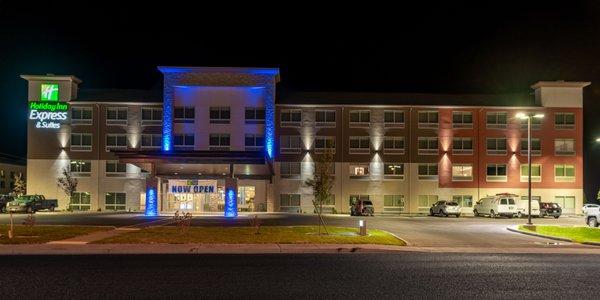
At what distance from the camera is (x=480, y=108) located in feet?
229

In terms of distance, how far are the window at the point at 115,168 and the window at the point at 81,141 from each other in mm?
2853

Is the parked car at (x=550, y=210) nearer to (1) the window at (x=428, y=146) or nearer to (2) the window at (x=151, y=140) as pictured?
(1) the window at (x=428, y=146)

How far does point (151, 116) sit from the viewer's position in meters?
68.3

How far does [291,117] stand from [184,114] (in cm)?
1195

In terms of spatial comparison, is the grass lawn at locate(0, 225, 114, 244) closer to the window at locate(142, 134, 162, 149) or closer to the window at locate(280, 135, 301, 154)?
the window at locate(142, 134, 162, 149)

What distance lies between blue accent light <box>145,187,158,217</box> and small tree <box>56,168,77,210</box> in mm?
16407

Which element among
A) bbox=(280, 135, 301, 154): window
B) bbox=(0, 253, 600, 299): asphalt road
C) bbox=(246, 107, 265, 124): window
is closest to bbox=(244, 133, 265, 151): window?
bbox=(246, 107, 265, 124): window

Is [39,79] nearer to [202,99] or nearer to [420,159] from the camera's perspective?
[202,99]

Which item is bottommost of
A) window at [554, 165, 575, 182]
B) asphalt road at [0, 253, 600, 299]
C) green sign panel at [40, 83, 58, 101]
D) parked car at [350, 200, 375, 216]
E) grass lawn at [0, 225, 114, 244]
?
parked car at [350, 200, 375, 216]

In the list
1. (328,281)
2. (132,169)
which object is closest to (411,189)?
(132,169)

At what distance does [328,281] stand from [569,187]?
62856 millimetres

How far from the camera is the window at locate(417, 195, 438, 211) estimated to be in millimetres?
69062

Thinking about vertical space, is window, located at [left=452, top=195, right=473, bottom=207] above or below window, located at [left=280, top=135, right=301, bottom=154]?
below

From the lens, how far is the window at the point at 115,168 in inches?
2657
